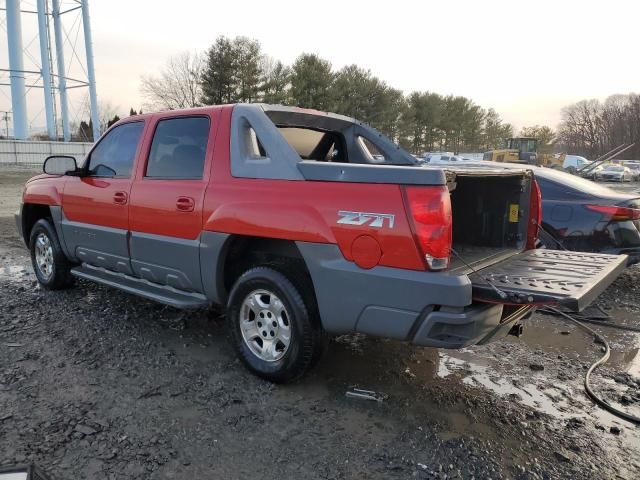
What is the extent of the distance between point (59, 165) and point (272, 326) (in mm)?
3307

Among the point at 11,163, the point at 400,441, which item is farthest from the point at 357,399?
the point at 11,163

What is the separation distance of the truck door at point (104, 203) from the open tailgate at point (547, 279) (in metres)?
3.16

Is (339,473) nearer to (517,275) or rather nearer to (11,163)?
(517,275)

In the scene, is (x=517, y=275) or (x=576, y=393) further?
(x=576, y=393)

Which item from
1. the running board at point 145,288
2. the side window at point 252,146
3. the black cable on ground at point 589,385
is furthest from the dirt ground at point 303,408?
the side window at point 252,146

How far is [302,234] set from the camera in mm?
3258

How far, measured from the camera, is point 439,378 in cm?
386

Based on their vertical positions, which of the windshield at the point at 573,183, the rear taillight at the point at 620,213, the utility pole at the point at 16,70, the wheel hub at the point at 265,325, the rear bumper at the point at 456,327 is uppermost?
the utility pole at the point at 16,70

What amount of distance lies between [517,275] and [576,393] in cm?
111

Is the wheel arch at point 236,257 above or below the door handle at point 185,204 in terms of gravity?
below

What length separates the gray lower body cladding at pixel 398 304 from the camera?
284cm

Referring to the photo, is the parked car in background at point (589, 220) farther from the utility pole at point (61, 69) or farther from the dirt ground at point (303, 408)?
the utility pole at point (61, 69)

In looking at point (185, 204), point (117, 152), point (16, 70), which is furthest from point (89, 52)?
point (185, 204)

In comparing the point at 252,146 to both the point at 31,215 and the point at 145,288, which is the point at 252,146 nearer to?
the point at 145,288
